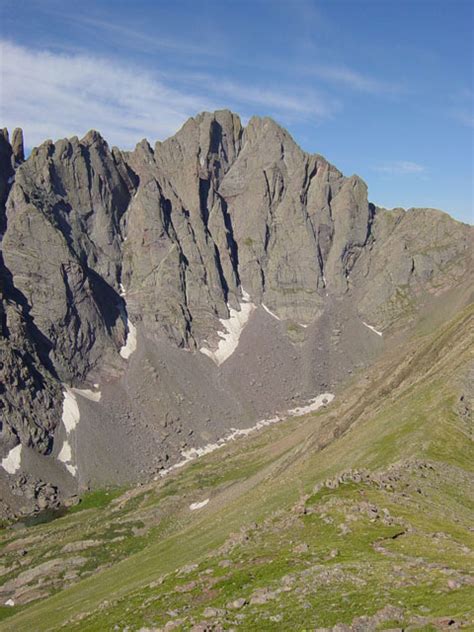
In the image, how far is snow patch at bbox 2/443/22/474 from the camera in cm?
15900

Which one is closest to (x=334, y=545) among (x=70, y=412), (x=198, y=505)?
(x=198, y=505)

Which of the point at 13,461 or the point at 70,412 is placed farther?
the point at 70,412

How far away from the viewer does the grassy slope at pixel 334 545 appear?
2658 cm

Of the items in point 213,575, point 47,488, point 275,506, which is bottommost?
point 47,488

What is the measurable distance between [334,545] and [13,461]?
14810cm

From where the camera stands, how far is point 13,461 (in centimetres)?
16225

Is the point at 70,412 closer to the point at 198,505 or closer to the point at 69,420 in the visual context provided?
the point at 69,420

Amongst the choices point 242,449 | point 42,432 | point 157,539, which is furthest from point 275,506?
point 42,432

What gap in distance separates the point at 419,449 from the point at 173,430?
467 ft

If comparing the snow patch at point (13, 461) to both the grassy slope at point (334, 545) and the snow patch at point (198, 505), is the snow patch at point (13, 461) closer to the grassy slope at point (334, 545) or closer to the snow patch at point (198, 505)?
the grassy slope at point (334, 545)

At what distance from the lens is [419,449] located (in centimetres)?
5797

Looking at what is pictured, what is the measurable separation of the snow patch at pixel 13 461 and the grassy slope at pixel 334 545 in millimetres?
60924

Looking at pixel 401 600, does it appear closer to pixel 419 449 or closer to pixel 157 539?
pixel 419 449

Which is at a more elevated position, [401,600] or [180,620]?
[401,600]
